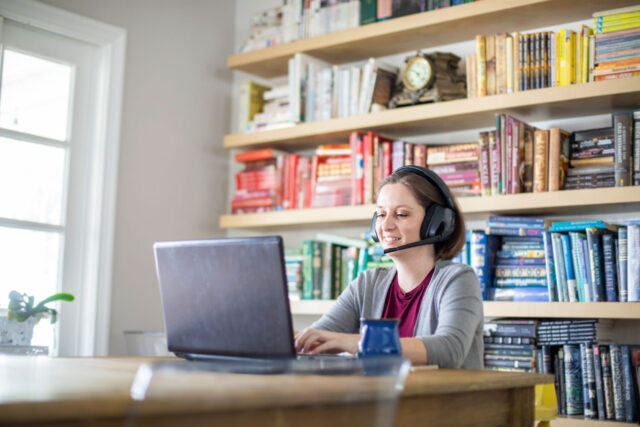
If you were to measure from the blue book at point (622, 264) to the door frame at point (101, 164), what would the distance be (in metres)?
2.05

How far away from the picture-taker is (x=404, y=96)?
119 inches

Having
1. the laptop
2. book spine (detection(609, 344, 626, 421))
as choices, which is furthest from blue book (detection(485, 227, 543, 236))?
the laptop

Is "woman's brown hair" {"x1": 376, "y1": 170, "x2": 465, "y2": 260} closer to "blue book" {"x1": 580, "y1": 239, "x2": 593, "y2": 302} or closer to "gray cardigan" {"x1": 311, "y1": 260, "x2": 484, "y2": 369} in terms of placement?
"gray cardigan" {"x1": 311, "y1": 260, "x2": 484, "y2": 369}

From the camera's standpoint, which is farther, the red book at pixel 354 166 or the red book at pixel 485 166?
the red book at pixel 354 166

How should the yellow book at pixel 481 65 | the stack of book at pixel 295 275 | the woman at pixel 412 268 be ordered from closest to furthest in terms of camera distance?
the woman at pixel 412 268
the yellow book at pixel 481 65
the stack of book at pixel 295 275

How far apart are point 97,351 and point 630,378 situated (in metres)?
2.09

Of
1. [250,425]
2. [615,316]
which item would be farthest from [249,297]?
[615,316]

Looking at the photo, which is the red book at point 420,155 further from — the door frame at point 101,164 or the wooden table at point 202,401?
the wooden table at point 202,401

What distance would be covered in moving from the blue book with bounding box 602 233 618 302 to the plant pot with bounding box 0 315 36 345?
1933 mm

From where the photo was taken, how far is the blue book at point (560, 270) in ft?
8.14

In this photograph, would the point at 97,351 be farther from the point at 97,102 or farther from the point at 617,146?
the point at 617,146

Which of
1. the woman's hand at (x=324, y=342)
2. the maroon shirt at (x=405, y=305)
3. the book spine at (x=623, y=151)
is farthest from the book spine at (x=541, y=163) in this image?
the woman's hand at (x=324, y=342)

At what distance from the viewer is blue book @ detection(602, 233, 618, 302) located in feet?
7.89

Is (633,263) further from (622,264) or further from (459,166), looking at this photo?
(459,166)
